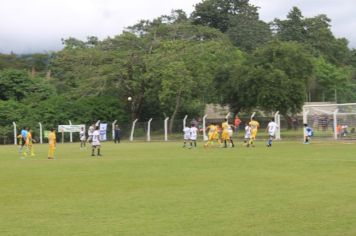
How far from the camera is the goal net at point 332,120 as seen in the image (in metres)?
40.5

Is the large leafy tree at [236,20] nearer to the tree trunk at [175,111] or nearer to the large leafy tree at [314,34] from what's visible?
the large leafy tree at [314,34]

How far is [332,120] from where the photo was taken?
41312 millimetres

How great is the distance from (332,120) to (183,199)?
30.3 m

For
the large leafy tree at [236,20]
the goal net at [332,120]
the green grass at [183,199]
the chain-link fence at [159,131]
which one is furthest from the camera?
the large leafy tree at [236,20]

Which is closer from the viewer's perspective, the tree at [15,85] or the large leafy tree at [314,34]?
the tree at [15,85]

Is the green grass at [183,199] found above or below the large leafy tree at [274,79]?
below

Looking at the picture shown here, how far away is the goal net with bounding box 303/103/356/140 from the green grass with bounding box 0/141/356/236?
18852 mm

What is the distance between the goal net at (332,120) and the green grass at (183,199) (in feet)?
61.8

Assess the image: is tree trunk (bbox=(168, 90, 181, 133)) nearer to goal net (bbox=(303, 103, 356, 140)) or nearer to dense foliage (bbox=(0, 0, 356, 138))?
dense foliage (bbox=(0, 0, 356, 138))

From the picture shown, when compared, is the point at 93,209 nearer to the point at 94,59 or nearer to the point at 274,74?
the point at 274,74

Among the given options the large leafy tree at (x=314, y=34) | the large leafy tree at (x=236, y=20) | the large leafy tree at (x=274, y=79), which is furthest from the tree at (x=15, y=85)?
the large leafy tree at (x=314, y=34)

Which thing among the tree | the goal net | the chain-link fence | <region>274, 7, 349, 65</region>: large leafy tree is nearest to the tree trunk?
the chain-link fence

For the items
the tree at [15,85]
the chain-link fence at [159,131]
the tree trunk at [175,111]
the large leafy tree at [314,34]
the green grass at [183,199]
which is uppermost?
the large leafy tree at [314,34]

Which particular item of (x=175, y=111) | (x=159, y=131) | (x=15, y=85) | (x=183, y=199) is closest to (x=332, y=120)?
(x=159, y=131)
